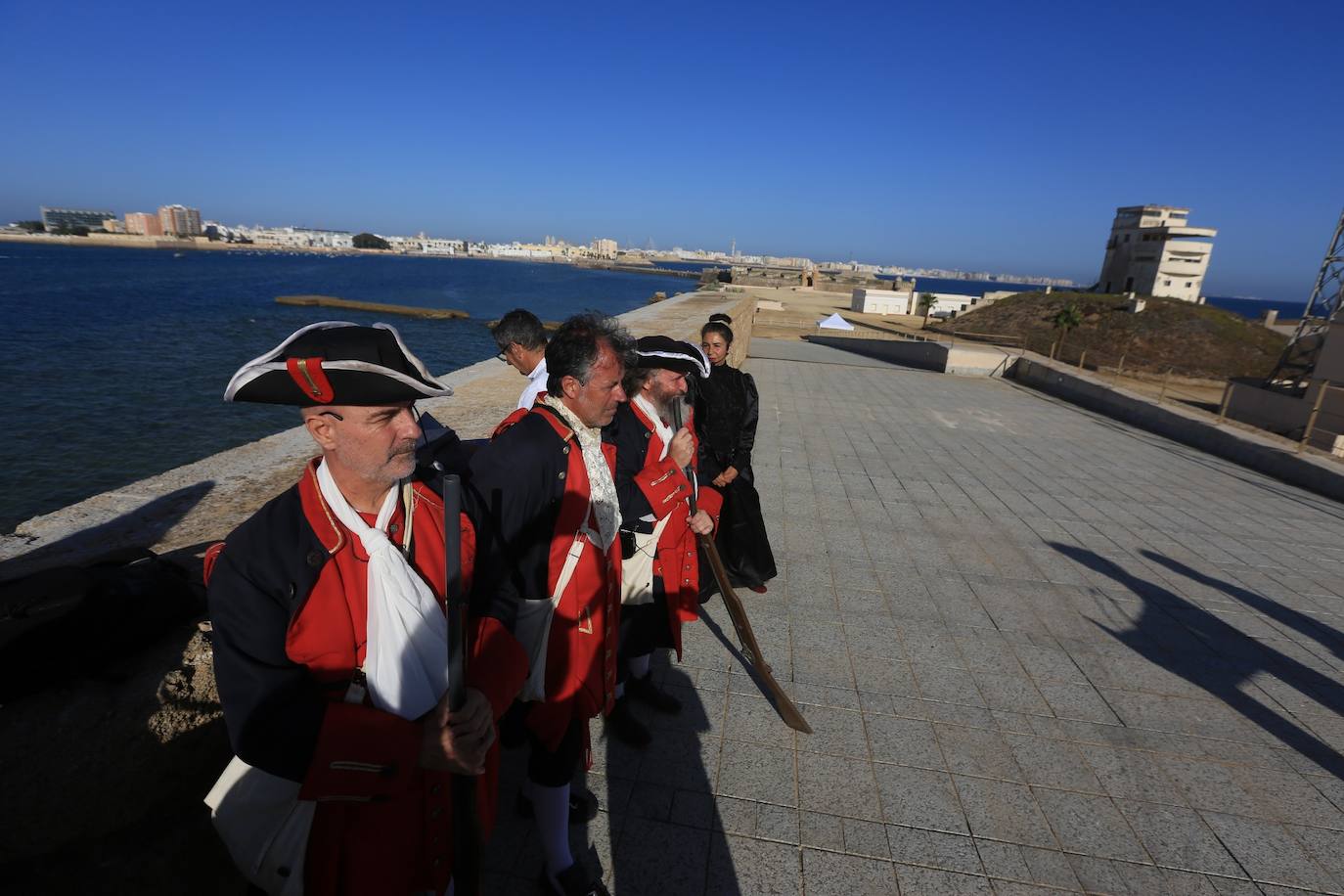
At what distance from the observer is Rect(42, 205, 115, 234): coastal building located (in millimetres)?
169500

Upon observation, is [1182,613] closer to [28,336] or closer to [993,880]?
[993,880]

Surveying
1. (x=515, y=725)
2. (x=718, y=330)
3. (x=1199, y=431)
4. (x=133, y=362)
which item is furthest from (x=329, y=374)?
(x=133, y=362)

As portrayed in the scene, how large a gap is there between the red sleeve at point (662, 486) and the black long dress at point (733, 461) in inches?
54.1

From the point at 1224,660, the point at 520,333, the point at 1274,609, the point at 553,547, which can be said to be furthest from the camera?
the point at 1274,609

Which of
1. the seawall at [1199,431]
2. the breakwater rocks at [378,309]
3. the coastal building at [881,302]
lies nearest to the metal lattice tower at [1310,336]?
the seawall at [1199,431]

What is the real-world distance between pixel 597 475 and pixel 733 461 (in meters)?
2.18

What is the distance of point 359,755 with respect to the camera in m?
1.34

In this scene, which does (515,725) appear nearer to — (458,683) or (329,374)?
(458,683)

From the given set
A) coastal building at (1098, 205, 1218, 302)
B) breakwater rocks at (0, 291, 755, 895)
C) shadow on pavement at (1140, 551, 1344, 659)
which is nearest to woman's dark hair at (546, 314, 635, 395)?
breakwater rocks at (0, 291, 755, 895)

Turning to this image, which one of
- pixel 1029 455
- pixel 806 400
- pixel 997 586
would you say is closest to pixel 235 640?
pixel 997 586

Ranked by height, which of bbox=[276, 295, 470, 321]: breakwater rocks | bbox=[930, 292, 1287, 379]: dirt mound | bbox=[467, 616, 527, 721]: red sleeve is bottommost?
bbox=[276, 295, 470, 321]: breakwater rocks

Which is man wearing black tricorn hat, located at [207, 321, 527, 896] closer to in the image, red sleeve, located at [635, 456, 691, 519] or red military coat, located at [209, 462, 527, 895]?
red military coat, located at [209, 462, 527, 895]

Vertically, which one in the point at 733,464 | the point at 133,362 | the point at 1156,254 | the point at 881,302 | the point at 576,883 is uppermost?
the point at 1156,254

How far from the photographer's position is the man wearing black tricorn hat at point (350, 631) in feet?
4.35
